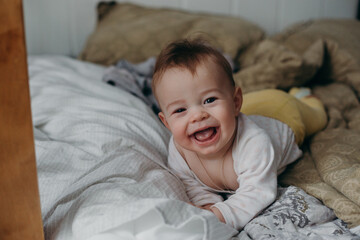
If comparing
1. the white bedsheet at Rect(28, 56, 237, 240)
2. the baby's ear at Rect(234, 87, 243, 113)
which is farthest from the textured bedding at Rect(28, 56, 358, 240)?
the baby's ear at Rect(234, 87, 243, 113)

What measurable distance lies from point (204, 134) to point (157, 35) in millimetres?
1102

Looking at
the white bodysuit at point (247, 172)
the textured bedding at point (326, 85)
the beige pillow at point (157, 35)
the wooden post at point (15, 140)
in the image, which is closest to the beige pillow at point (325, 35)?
the textured bedding at point (326, 85)

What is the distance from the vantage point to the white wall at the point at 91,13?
2168mm

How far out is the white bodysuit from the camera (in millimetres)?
853

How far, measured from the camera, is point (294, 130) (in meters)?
1.15

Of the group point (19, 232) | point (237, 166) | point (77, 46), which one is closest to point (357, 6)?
point (77, 46)

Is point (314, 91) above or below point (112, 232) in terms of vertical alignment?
below

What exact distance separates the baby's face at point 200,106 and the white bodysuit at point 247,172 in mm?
59

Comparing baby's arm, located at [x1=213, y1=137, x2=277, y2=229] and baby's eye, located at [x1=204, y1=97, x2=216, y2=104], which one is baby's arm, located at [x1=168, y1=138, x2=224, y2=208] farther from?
baby's eye, located at [x1=204, y1=97, x2=216, y2=104]

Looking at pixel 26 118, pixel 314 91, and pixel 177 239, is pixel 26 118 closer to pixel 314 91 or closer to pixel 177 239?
pixel 177 239

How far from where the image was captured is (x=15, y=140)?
23.8 inches

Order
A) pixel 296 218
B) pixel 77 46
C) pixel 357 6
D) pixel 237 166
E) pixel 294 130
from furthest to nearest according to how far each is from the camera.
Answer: pixel 357 6 < pixel 77 46 < pixel 294 130 < pixel 237 166 < pixel 296 218

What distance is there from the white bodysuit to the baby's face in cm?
6

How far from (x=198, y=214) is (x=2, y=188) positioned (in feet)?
1.00
